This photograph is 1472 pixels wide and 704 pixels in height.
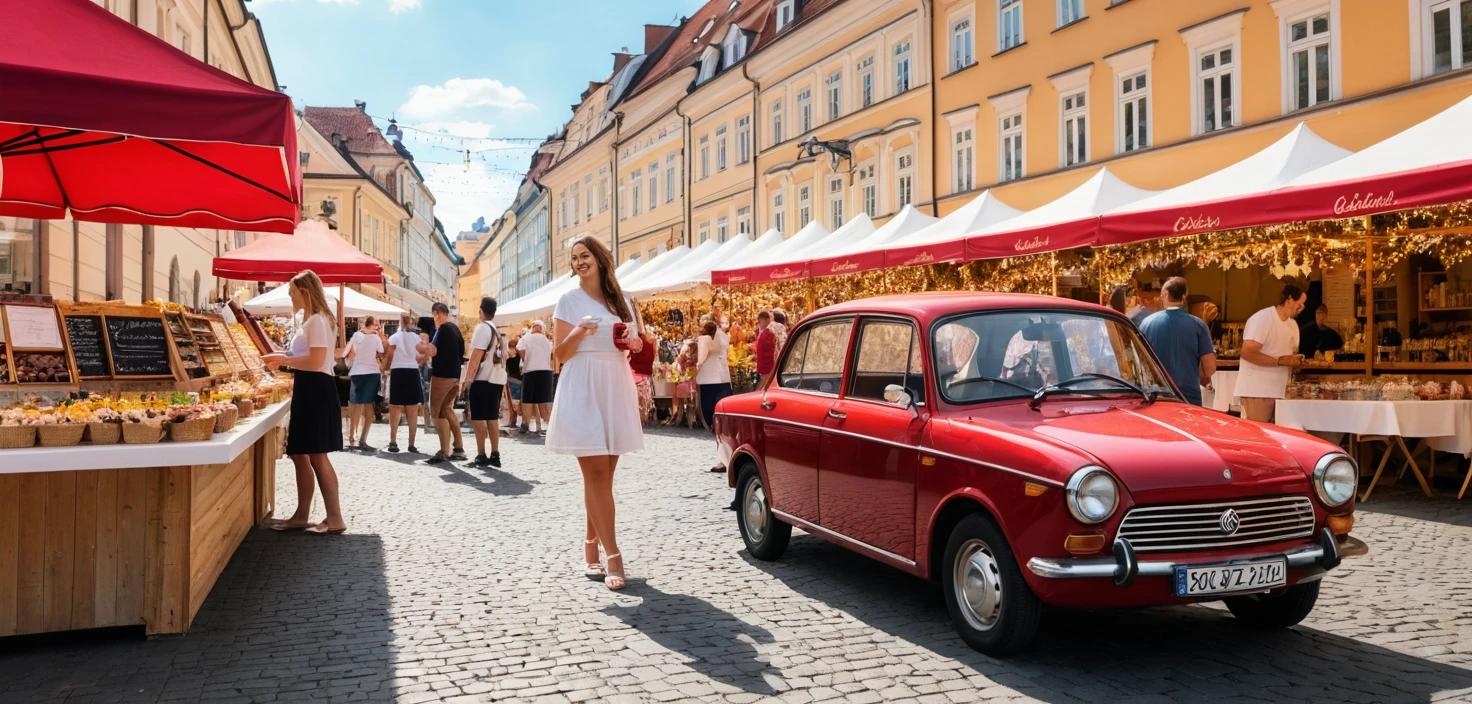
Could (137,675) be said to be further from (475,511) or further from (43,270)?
(43,270)

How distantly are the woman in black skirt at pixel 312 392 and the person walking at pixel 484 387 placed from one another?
4.61m

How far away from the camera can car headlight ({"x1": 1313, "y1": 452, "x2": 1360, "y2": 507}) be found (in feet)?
15.6

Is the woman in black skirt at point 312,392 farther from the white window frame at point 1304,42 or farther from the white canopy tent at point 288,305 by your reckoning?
the white window frame at point 1304,42

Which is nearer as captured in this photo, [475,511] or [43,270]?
[475,511]

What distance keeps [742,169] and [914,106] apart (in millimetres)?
9582

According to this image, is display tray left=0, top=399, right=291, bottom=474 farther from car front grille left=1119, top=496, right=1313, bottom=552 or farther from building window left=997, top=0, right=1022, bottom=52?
building window left=997, top=0, right=1022, bottom=52

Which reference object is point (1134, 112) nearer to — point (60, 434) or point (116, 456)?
point (116, 456)

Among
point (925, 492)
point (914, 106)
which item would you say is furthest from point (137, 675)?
point (914, 106)

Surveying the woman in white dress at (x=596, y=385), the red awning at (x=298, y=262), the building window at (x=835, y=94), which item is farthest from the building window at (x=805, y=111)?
the woman in white dress at (x=596, y=385)

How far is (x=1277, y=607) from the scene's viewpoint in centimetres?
518

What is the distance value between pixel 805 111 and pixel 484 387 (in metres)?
20.8

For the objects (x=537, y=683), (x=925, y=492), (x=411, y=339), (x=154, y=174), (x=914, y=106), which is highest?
(x=914, y=106)

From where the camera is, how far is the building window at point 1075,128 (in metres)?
21.5

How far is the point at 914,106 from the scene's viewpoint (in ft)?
86.4
